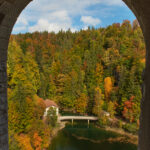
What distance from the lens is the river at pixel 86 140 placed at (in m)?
14.8

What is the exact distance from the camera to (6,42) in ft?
5.31

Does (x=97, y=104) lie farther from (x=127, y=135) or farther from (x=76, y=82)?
(x=127, y=135)

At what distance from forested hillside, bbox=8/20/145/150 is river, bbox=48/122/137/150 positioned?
8.14ft

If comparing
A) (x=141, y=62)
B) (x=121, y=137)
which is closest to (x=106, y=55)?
(x=141, y=62)

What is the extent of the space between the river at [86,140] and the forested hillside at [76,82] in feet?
8.14

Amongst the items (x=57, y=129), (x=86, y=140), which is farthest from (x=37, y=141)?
(x=57, y=129)

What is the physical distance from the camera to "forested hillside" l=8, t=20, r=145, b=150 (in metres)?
14.0

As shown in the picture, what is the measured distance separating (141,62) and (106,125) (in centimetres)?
1196

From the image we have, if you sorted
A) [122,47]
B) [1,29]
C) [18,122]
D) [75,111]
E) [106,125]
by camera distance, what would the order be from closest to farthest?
[1,29] → [18,122] → [106,125] → [75,111] → [122,47]

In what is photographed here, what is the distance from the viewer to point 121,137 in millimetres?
17172

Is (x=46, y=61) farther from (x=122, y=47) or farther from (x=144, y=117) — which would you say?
(x=144, y=117)

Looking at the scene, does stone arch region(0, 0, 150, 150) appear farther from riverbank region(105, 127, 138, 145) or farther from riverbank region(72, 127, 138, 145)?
riverbank region(105, 127, 138, 145)

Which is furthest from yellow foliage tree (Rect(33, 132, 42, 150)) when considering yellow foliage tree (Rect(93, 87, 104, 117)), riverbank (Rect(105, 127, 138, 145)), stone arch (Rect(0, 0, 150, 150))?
stone arch (Rect(0, 0, 150, 150))

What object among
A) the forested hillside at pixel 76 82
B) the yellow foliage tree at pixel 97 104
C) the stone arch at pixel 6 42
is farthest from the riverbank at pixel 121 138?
the stone arch at pixel 6 42
